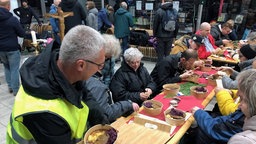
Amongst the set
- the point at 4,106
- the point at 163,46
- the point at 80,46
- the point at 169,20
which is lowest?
the point at 4,106

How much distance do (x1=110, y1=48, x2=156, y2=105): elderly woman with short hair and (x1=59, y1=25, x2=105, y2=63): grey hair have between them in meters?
1.50

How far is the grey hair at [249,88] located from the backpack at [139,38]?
477 cm

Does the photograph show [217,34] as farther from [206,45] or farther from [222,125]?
[222,125]

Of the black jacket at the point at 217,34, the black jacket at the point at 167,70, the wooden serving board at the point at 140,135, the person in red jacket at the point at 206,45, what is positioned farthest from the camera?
the black jacket at the point at 217,34

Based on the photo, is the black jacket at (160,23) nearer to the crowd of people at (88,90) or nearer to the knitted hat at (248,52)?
the crowd of people at (88,90)

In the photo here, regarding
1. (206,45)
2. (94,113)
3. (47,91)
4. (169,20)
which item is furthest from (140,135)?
(169,20)

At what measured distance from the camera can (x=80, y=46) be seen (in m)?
1.02

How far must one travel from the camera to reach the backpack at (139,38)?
615cm

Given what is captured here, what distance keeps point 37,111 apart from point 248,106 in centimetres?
116

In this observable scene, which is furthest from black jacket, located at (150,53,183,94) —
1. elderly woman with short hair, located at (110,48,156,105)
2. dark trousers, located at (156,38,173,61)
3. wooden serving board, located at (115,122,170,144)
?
dark trousers, located at (156,38,173,61)

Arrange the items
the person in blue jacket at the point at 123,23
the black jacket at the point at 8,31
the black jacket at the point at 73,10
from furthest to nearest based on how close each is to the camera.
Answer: the person in blue jacket at the point at 123,23 < the black jacket at the point at 73,10 < the black jacket at the point at 8,31

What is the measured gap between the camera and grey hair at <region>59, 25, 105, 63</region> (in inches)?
40.1

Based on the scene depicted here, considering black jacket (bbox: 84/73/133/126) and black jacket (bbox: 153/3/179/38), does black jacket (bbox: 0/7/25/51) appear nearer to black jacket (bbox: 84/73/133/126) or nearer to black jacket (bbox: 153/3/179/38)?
black jacket (bbox: 84/73/133/126)

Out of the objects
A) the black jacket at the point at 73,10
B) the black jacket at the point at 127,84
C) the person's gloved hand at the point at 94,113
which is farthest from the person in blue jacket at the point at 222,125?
the black jacket at the point at 73,10
